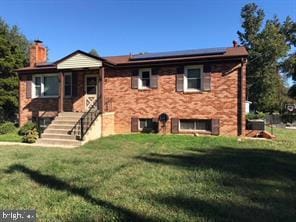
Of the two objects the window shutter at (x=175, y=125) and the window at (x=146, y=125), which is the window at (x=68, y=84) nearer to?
the window at (x=146, y=125)

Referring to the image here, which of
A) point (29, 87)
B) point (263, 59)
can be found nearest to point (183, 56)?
point (29, 87)

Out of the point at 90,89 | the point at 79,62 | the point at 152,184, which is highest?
the point at 79,62

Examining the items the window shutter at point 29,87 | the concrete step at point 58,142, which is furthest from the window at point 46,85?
the concrete step at point 58,142

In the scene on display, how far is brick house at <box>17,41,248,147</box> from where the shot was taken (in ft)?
51.9

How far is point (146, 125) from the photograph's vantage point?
17.7 m

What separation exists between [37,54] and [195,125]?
39.8 ft

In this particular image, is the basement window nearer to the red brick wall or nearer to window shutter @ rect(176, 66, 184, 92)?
the red brick wall

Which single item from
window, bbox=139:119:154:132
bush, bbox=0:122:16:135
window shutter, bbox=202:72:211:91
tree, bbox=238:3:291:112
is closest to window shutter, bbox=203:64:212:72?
window shutter, bbox=202:72:211:91

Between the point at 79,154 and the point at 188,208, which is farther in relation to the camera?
the point at 79,154

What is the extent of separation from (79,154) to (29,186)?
14.1ft

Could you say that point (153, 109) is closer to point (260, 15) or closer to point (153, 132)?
point (153, 132)

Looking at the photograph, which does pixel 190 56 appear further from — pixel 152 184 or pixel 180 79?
pixel 152 184

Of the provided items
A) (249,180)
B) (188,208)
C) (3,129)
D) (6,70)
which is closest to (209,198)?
(188,208)

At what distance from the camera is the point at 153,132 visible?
17.3 metres
